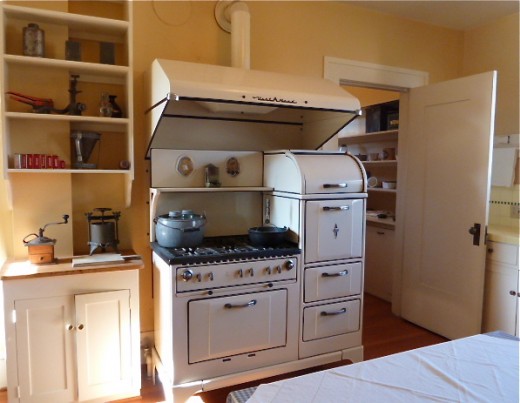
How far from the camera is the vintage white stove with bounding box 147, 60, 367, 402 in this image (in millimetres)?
2061

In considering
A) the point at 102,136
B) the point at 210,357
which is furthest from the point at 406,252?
the point at 102,136

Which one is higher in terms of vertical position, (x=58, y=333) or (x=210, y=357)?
(x=58, y=333)

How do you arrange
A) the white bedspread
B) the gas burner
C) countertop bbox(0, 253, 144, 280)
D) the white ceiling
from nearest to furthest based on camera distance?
the white bedspread → countertop bbox(0, 253, 144, 280) → the gas burner → the white ceiling

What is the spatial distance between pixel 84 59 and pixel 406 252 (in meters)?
2.76

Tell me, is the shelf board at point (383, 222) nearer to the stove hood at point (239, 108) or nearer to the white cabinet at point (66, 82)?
the stove hood at point (239, 108)

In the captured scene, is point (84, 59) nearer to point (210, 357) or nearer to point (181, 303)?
point (181, 303)

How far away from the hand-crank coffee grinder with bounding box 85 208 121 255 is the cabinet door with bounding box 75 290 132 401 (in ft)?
1.03

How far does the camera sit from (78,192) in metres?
2.37

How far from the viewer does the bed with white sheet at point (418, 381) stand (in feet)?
3.33

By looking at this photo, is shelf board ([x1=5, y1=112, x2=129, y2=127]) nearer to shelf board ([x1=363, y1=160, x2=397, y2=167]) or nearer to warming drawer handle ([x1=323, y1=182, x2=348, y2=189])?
warming drawer handle ([x1=323, y1=182, x2=348, y2=189])

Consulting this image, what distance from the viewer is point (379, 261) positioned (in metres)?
3.88

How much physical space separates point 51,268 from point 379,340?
229 centimetres

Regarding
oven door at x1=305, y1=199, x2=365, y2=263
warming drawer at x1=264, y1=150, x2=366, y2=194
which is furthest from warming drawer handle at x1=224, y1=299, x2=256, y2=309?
warming drawer at x1=264, y1=150, x2=366, y2=194

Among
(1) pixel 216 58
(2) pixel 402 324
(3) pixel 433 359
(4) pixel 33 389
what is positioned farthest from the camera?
(2) pixel 402 324
